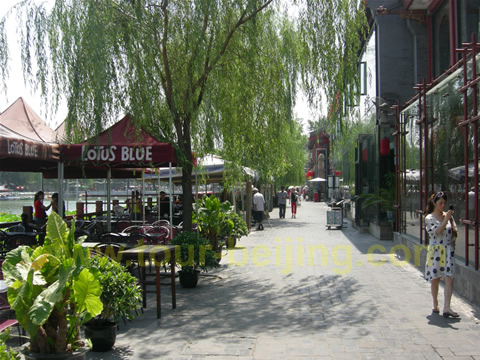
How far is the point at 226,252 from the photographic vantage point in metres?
14.8

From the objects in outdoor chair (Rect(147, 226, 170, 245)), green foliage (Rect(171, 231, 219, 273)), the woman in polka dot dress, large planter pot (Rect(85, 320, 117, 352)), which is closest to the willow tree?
outdoor chair (Rect(147, 226, 170, 245))

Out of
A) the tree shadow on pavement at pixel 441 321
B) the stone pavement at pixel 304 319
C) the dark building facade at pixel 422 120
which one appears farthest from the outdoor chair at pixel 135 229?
the tree shadow on pavement at pixel 441 321

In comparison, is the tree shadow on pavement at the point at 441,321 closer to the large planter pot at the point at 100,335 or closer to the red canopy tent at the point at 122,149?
the large planter pot at the point at 100,335

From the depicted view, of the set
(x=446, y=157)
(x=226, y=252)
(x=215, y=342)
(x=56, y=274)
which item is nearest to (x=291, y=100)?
(x=446, y=157)

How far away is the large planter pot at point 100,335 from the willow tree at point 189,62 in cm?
440

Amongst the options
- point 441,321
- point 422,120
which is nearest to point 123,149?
point 422,120

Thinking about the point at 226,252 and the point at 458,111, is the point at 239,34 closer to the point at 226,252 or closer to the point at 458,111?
the point at 458,111

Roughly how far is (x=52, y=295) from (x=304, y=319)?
3.80 metres

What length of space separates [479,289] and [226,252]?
27.1 ft

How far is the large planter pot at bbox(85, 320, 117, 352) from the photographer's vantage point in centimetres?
574

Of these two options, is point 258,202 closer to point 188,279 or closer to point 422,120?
point 422,120

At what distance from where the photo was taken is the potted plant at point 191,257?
913 cm

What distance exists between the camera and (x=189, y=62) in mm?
9914

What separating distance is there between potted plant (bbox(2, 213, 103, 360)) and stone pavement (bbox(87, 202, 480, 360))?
45.5 inches
